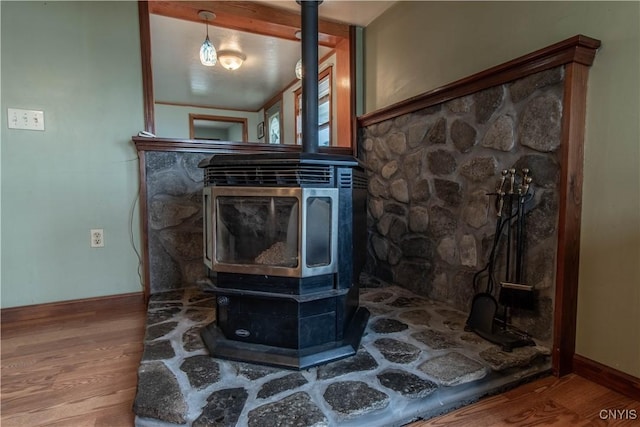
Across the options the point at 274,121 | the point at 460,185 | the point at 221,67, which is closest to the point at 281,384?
the point at 460,185

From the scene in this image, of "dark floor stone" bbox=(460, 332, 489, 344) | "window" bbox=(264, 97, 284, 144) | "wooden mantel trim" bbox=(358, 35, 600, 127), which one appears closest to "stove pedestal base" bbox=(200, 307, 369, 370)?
"dark floor stone" bbox=(460, 332, 489, 344)

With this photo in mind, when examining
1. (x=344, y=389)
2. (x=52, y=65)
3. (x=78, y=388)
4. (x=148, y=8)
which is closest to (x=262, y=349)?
(x=344, y=389)

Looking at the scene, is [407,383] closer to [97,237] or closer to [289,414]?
[289,414]

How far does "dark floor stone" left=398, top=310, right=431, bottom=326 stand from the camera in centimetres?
180

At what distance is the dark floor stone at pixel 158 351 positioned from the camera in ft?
4.66

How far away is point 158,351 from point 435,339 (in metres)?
1.23

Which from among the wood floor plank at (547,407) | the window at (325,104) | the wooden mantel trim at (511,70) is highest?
the window at (325,104)

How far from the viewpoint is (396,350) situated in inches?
→ 58.6

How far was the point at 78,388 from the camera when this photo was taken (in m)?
1.36

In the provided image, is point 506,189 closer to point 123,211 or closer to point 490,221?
point 490,221

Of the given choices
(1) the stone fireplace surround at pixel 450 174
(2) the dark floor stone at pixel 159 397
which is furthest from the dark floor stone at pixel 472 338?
(2) the dark floor stone at pixel 159 397

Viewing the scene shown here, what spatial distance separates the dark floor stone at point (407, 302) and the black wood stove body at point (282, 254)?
60 cm

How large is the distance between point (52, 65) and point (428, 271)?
2.57m

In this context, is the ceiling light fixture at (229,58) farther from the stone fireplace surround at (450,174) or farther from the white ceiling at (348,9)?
the stone fireplace surround at (450,174)
